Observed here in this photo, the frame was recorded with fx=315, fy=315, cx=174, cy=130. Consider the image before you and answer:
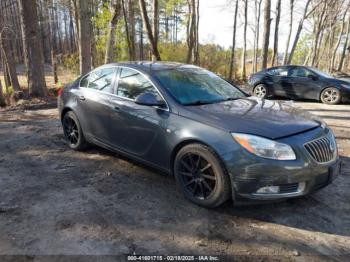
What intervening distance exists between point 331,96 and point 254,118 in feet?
27.9

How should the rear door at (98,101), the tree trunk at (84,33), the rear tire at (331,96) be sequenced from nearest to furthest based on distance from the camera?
the rear door at (98,101)
the tree trunk at (84,33)
the rear tire at (331,96)

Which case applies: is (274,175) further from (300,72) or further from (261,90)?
(261,90)

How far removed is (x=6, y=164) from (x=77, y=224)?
2414mm

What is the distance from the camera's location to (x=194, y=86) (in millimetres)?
4254

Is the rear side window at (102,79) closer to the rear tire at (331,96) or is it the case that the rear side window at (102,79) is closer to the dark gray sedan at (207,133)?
the dark gray sedan at (207,133)

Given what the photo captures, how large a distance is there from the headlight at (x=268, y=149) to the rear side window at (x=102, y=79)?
235 centimetres

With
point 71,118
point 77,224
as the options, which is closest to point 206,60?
point 71,118

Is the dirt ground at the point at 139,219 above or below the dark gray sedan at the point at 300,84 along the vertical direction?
below

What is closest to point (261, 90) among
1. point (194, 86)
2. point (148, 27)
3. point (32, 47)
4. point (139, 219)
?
point (148, 27)

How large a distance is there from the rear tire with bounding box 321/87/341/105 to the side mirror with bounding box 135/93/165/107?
28.6 feet

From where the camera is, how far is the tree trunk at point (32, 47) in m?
9.94

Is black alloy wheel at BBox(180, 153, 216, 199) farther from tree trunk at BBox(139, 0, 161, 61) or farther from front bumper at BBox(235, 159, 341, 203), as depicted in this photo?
tree trunk at BBox(139, 0, 161, 61)

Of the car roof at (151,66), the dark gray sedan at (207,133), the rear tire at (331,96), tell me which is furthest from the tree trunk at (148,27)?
the car roof at (151,66)

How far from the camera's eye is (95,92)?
489cm
